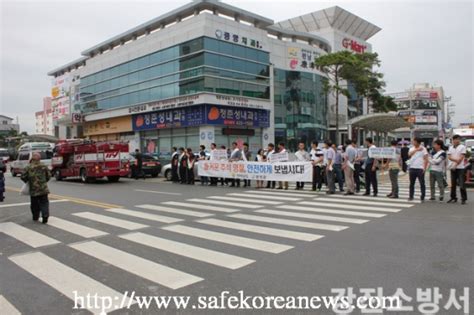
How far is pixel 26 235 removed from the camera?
7.70m

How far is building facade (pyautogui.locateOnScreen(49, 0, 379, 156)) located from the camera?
32.7m

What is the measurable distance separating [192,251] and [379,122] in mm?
24840

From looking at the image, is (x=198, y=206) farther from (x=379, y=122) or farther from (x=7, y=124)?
(x=7, y=124)

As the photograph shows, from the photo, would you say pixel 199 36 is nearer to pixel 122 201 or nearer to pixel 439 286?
pixel 122 201

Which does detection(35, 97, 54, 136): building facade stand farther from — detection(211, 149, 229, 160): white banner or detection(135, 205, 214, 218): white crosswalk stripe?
detection(135, 205, 214, 218): white crosswalk stripe

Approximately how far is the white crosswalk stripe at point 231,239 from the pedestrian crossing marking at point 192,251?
585 mm

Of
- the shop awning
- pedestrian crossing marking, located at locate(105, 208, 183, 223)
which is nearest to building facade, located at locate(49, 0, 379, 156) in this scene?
the shop awning

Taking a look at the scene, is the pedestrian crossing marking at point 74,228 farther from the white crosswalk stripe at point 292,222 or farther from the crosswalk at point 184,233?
the white crosswalk stripe at point 292,222

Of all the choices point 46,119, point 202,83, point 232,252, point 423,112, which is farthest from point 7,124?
point 232,252

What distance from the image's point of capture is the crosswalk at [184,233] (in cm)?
516

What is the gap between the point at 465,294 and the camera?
165 inches

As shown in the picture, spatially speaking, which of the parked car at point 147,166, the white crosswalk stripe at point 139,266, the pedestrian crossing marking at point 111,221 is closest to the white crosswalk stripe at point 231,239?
the pedestrian crossing marking at point 111,221

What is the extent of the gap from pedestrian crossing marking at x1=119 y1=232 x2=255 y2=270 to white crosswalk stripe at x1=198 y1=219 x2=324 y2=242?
154 centimetres

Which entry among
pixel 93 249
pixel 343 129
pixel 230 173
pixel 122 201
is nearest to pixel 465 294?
pixel 93 249
